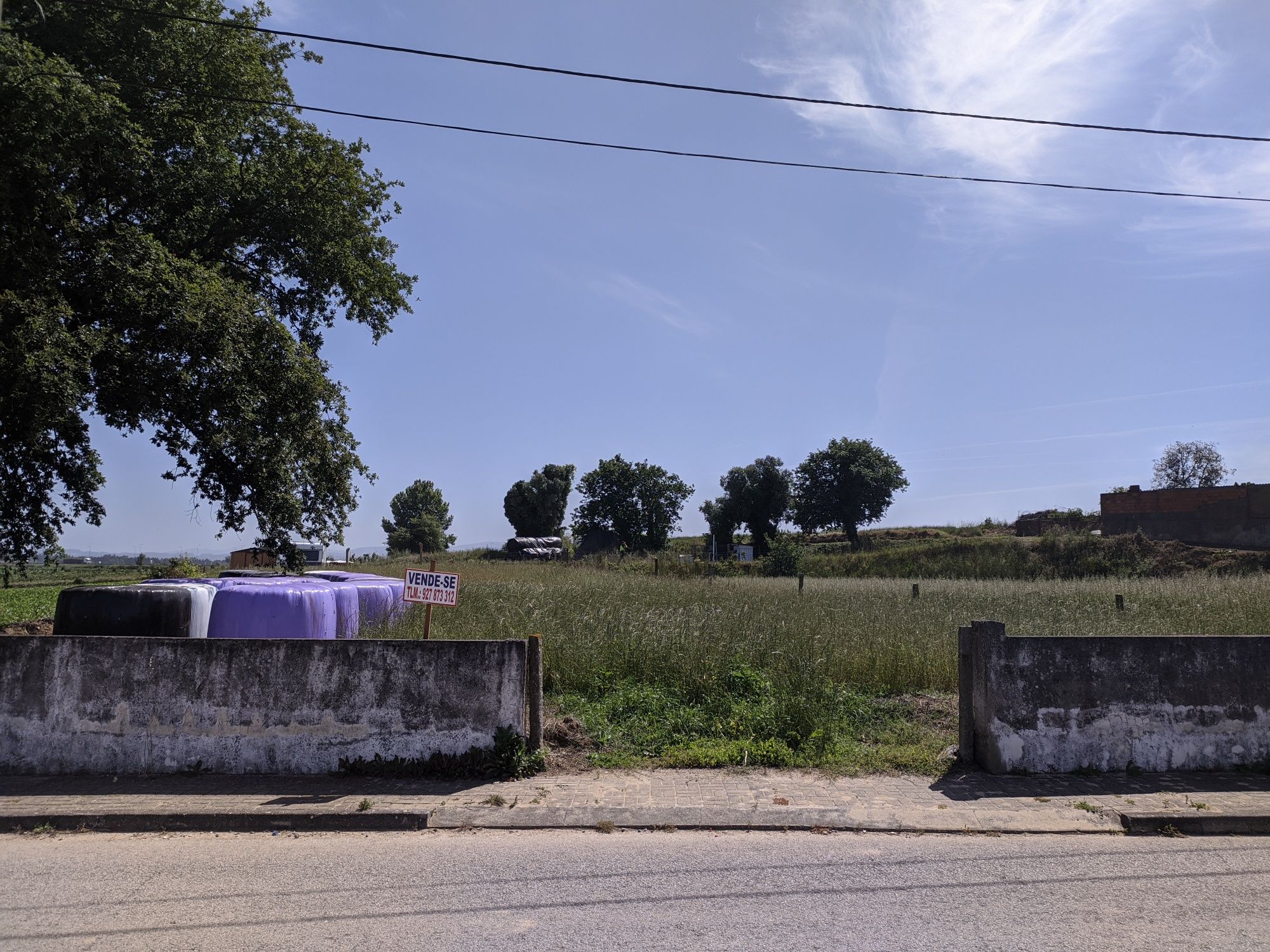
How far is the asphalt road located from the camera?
165 inches

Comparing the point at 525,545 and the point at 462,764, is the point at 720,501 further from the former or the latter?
the point at 462,764

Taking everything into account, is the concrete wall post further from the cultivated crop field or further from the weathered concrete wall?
the cultivated crop field

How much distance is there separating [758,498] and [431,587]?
63612mm

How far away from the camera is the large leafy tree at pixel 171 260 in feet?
39.7

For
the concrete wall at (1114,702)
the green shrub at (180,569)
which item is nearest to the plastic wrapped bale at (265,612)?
the concrete wall at (1114,702)

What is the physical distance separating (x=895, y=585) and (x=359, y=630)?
1820cm

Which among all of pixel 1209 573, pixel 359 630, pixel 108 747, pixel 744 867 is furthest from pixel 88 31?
pixel 1209 573

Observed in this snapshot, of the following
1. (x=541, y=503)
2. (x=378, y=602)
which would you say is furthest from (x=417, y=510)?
(x=378, y=602)

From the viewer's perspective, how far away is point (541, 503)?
274 ft

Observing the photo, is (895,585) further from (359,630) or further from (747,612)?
(359,630)

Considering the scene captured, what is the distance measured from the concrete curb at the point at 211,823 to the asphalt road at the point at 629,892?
0.13m

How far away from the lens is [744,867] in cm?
519

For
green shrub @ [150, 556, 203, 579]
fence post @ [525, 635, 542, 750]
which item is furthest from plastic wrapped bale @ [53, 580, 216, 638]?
green shrub @ [150, 556, 203, 579]

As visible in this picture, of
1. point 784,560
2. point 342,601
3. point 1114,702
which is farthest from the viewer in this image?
point 784,560
